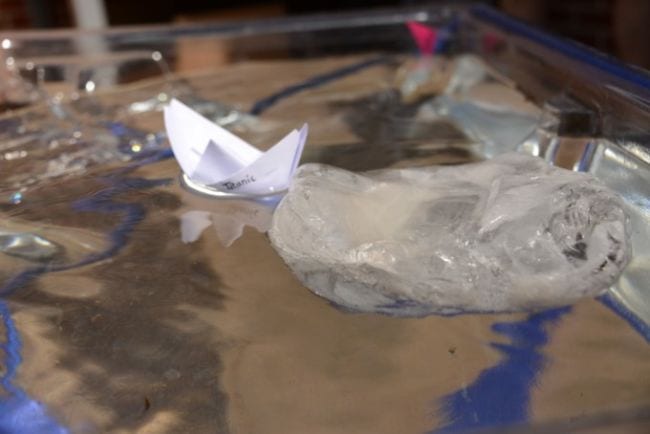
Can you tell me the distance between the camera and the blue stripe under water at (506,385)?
0.33 meters

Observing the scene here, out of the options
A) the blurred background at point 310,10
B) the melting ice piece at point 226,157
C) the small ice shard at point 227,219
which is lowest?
the blurred background at point 310,10

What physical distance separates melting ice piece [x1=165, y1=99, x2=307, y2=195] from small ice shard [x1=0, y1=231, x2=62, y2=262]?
5.7 inches

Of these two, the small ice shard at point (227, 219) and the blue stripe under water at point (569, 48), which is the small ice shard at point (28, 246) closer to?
the small ice shard at point (227, 219)

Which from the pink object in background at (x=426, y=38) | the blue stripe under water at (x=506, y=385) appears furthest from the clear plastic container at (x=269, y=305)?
A: the pink object in background at (x=426, y=38)

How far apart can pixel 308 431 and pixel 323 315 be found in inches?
3.7

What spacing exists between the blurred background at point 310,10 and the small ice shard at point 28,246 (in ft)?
3.25

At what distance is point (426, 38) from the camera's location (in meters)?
1.08

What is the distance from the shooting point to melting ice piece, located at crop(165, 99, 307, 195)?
57 cm

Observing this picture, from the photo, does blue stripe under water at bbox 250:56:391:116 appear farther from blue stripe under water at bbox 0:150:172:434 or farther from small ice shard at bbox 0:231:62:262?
small ice shard at bbox 0:231:62:262

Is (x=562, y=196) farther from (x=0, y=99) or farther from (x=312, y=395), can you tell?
(x=0, y=99)

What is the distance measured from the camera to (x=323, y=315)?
1.37 feet

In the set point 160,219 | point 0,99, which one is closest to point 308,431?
point 160,219

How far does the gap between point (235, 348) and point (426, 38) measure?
2.62 ft

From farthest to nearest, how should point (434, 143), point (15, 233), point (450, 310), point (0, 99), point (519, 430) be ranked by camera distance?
point (0, 99) → point (434, 143) → point (15, 233) → point (450, 310) → point (519, 430)
